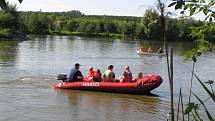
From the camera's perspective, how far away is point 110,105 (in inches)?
605

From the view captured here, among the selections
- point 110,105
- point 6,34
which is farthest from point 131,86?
point 6,34

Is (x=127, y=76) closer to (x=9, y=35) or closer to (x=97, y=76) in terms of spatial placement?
(x=97, y=76)

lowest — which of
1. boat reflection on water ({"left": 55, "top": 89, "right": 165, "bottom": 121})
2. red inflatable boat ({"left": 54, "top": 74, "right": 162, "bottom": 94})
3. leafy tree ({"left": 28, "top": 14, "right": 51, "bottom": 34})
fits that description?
boat reflection on water ({"left": 55, "top": 89, "right": 165, "bottom": 121})

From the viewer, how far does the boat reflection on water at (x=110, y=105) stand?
1341 cm

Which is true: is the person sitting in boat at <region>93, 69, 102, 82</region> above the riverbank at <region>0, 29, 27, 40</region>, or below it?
below

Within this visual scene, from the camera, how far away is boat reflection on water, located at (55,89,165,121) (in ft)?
44.0

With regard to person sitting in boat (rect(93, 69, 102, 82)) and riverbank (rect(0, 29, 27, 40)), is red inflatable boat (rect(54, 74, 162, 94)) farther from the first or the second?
riverbank (rect(0, 29, 27, 40))

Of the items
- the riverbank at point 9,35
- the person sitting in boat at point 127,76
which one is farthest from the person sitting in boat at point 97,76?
the riverbank at point 9,35

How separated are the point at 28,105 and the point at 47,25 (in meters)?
96.4

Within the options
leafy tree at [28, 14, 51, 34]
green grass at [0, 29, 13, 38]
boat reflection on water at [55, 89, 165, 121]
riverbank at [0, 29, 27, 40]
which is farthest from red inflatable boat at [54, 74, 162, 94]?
leafy tree at [28, 14, 51, 34]

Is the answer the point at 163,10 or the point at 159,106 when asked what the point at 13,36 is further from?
the point at 163,10

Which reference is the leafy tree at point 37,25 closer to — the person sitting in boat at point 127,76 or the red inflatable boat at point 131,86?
the person sitting in boat at point 127,76

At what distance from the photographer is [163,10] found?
2330 millimetres

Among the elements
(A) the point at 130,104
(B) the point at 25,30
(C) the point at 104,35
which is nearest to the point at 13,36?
(B) the point at 25,30
